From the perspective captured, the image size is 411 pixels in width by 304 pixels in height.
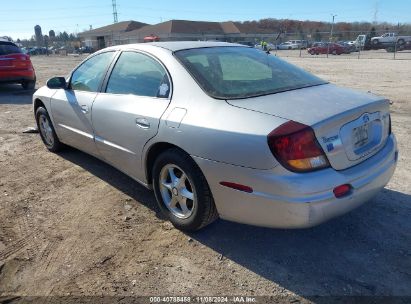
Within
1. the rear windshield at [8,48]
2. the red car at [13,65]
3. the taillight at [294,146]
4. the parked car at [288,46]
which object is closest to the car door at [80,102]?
the taillight at [294,146]

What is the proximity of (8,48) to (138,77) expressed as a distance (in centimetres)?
1002

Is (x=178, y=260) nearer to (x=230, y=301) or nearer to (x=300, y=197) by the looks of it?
(x=230, y=301)

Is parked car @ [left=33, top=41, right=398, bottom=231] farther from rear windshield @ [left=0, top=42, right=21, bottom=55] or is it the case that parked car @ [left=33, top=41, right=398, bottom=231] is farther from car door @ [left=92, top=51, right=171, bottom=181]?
rear windshield @ [left=0, top=42, right=21, bottom=55]

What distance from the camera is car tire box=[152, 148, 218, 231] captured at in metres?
2.90

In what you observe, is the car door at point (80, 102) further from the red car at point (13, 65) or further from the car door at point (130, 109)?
the red car at point (13, 65)

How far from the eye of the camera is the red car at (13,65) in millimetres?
11398

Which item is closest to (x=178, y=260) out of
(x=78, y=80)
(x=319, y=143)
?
(x=319, y=143)

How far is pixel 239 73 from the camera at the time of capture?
11.3ft

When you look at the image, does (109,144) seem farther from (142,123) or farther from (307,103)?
(307,103)

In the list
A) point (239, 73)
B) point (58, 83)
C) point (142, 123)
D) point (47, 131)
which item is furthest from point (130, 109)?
point (47, 131)

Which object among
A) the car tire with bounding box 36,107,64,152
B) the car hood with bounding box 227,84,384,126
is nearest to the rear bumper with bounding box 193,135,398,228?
the car hood with bounding box 227,84,384,126

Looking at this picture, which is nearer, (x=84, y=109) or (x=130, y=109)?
(x=130, y=109)

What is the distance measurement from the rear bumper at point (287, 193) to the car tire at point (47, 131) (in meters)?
3.24

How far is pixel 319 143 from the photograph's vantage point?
2475 mm
